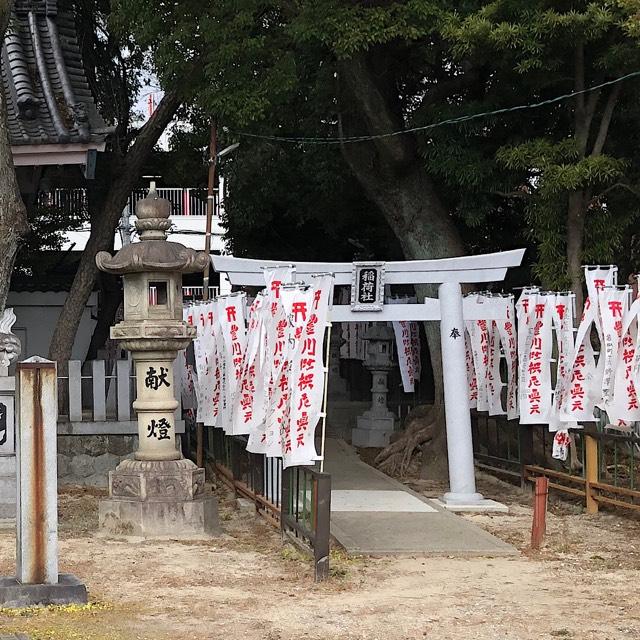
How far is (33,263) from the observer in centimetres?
2261

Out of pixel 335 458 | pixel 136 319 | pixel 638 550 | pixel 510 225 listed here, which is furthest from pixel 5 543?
pixel 510 225

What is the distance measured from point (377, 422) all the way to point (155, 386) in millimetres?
9667

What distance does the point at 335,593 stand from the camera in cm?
880

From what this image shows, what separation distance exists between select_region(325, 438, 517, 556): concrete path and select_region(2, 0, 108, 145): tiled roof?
6.06m

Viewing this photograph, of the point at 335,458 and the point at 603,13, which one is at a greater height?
the point at 603,13

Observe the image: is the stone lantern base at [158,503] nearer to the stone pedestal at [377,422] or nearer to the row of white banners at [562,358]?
the row of white banners at [562,358]

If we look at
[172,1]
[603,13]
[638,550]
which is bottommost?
[638,550]

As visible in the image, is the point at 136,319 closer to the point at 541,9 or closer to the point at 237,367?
the point at 237,367

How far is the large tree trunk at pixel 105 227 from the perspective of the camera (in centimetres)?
1666

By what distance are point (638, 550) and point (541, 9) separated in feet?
22.1

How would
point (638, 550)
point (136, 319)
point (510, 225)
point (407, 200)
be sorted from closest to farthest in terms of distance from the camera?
point (638, 550), point (136, 319), point (407, 200), point (510, 225)

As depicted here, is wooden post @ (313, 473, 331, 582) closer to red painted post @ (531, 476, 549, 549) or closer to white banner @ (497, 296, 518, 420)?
red painted post @ (531, 476, 549, 549)

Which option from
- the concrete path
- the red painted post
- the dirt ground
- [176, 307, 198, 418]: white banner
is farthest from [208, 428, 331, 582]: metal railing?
the red painted post

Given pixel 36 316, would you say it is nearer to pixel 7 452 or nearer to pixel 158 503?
pixel 7 452
